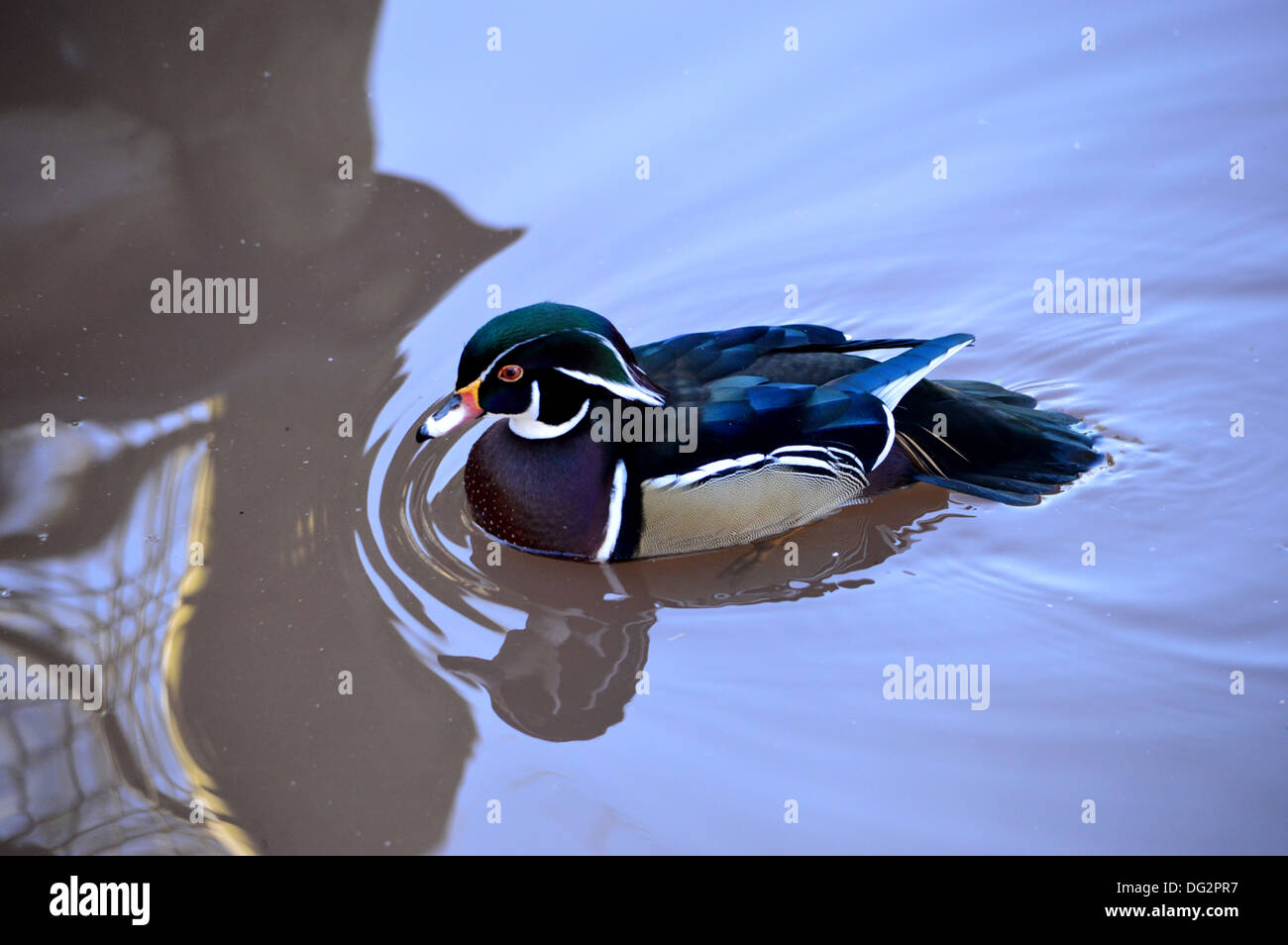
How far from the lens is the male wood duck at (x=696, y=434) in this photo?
3.94 metres

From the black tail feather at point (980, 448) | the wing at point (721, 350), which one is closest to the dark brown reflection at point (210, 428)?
the wing at point (721, 350)

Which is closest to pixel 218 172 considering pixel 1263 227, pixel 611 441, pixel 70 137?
pixel 70 137

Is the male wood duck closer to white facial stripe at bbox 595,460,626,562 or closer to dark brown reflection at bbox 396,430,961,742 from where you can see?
white facial stripe at bbox 595,460,626,562

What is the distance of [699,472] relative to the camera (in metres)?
3.95

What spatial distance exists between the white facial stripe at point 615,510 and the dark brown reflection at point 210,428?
0.75 m

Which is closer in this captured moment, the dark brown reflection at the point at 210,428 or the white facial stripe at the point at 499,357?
the dark brown reflection at the point at 210,428

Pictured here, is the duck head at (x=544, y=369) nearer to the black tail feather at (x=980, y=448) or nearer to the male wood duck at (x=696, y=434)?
the male wood duck at (x=696, y=434)

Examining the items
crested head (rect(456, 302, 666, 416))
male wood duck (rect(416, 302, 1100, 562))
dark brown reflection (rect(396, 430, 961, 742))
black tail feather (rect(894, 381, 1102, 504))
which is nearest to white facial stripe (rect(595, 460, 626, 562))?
male wood duck (rect(416, 302, 1100, 562))

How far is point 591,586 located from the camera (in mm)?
4199

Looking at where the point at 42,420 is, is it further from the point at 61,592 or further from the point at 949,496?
the point at 949,496

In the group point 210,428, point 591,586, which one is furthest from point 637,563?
point 210,428

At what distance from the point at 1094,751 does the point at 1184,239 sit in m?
3.12

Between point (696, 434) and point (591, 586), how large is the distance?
71 centimetres

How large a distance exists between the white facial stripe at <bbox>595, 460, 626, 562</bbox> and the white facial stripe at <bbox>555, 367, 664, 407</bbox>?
24 cm
